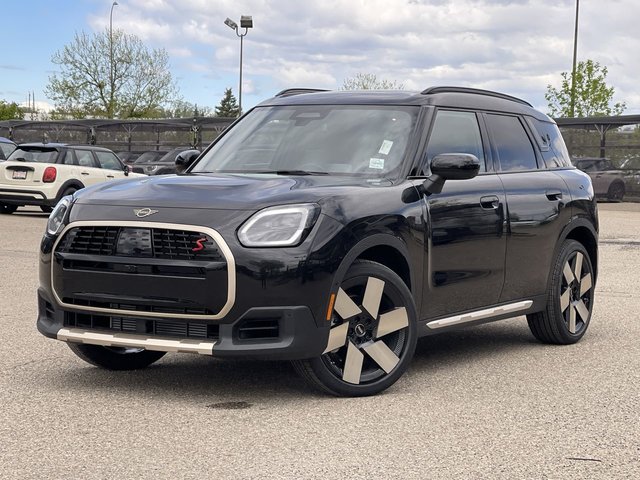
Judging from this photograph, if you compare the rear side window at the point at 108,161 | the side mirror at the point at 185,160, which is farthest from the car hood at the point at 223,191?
the rear side window at the point at 108,161

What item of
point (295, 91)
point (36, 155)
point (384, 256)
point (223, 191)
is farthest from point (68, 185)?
point (223, 191)

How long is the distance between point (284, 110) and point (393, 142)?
956 millimetres

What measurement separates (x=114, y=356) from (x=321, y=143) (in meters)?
1.79

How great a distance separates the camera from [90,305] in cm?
596

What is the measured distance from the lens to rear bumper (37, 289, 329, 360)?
Result: 18.6 ft

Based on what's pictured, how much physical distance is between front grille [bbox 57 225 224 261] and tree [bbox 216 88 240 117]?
116 metres

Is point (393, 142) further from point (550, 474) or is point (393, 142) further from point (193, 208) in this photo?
point (550, 474)

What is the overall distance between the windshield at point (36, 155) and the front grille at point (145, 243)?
1832 centimetres

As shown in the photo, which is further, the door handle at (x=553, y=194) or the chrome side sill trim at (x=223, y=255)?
the door handle at (x=553, y=194)

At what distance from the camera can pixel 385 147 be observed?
22.5ft

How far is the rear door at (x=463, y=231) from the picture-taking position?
6.68 meters

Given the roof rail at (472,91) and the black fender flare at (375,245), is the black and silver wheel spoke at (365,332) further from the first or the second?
the roof rail at (472,91)

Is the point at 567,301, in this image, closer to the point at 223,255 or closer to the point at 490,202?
the point at 490,202

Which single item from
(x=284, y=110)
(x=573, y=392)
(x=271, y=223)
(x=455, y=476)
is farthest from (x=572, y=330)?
(x=455, y=476)
